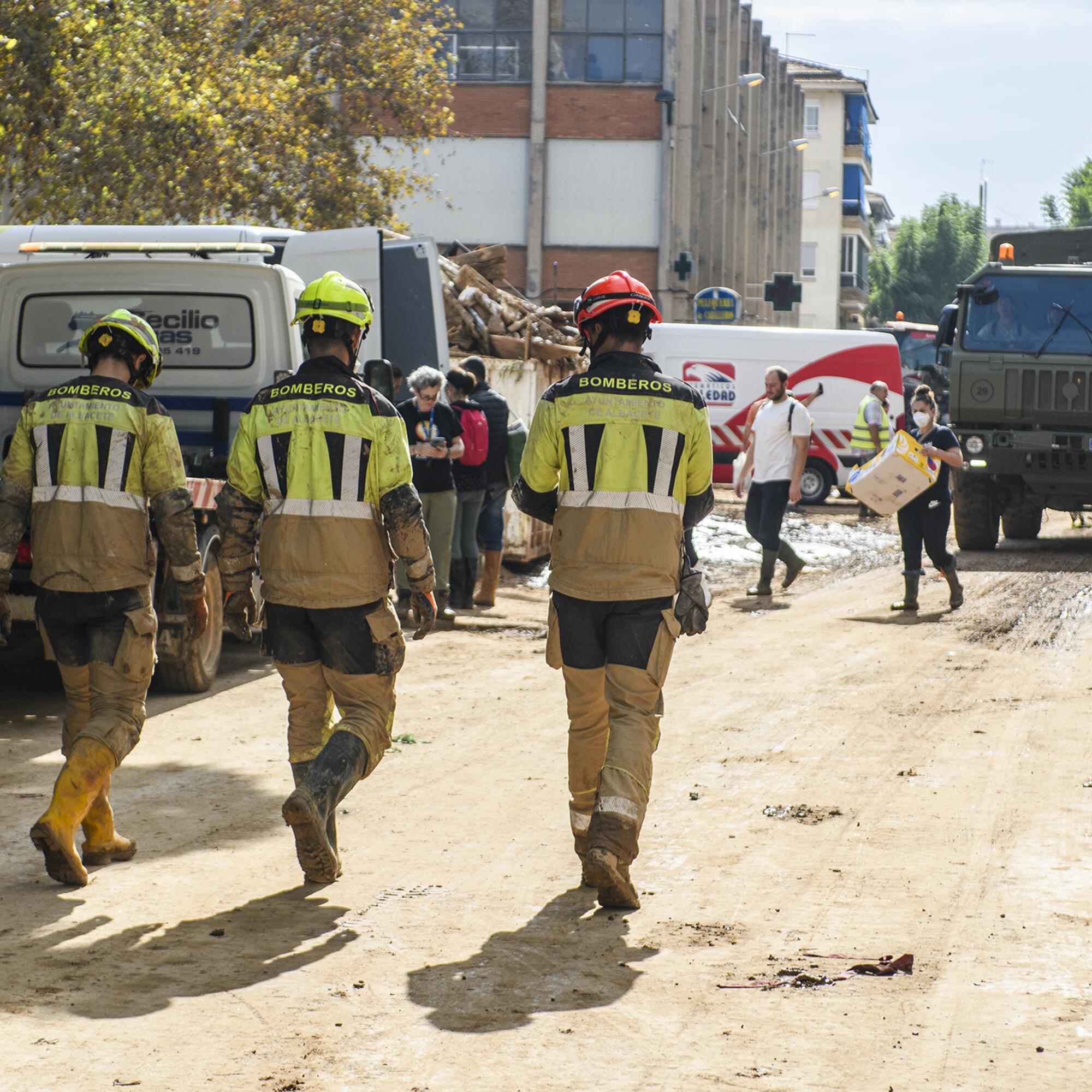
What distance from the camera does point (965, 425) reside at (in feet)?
55.5

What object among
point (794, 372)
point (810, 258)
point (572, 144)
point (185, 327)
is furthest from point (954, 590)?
point (810, 258)

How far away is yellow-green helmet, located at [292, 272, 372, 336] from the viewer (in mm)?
5332

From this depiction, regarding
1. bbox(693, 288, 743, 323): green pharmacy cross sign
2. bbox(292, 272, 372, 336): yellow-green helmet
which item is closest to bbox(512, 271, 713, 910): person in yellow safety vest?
bbox(292, 272, 372, 336): yellow-green helmet

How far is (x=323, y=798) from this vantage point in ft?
16.7

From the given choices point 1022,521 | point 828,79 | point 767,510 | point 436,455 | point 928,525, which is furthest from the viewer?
point 828,79

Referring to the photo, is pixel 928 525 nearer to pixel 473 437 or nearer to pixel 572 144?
pixel 473 437

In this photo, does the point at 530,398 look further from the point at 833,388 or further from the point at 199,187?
the point at 833,388

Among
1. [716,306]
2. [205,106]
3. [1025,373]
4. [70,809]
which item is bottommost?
[70,809]

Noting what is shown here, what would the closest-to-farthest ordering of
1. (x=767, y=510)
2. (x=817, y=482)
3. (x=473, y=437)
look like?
(x=473, y=437), (x=767, y=510), (x=817, y=482)

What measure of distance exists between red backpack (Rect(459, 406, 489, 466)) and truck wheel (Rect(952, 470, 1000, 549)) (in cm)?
681

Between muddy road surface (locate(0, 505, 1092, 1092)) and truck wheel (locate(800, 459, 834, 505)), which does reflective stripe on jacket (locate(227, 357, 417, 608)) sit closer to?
muddy road surface (locate(0, 505, 1092, 1092))

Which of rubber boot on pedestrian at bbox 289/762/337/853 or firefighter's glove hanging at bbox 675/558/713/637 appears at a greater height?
firefighter's glove hanging at bbox 675/558/713/637

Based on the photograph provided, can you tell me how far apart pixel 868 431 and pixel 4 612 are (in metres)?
16.8

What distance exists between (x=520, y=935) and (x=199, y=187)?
15.2m
